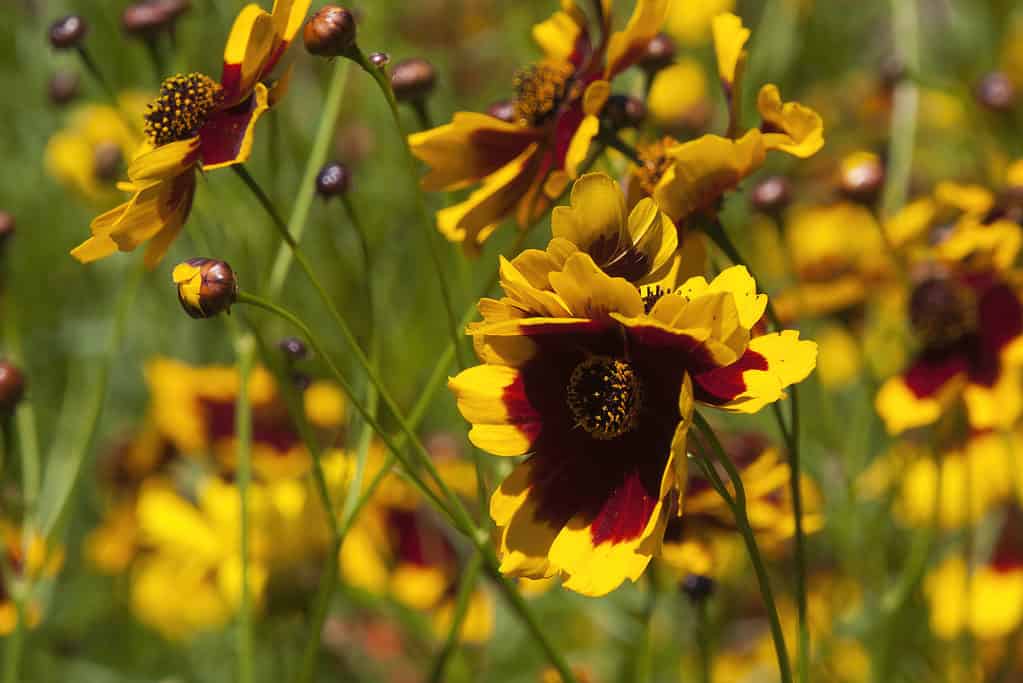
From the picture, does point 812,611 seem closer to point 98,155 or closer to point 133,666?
point 133,666

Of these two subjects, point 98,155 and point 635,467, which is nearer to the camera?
point 635,467

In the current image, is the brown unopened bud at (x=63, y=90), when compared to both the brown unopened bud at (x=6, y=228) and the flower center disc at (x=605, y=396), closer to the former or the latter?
the brown unopened bud at (x=6, y=228)

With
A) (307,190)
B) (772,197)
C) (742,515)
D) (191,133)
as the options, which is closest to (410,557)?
(307,190)

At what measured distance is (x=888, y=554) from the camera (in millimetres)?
1485

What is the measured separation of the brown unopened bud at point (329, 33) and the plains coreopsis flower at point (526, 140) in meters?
0.12

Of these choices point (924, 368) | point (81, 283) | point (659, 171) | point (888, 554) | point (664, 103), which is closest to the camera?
point (659, 171)

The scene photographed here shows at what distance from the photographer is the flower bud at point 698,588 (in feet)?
3.01

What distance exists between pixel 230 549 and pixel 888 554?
0.69 meters

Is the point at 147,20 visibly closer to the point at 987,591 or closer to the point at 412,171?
the point at 412,171

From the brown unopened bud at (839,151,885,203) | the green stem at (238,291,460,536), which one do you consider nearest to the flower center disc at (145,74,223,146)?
the green stem at (238,291,460,536)

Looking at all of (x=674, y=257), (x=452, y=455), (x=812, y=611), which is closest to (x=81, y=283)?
(x=452, y=455)

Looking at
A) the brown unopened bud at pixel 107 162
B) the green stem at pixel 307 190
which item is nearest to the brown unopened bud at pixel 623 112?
the green stem at pixel 307 190

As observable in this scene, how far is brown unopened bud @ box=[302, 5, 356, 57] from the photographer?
2.60ft

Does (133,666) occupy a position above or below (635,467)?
below
